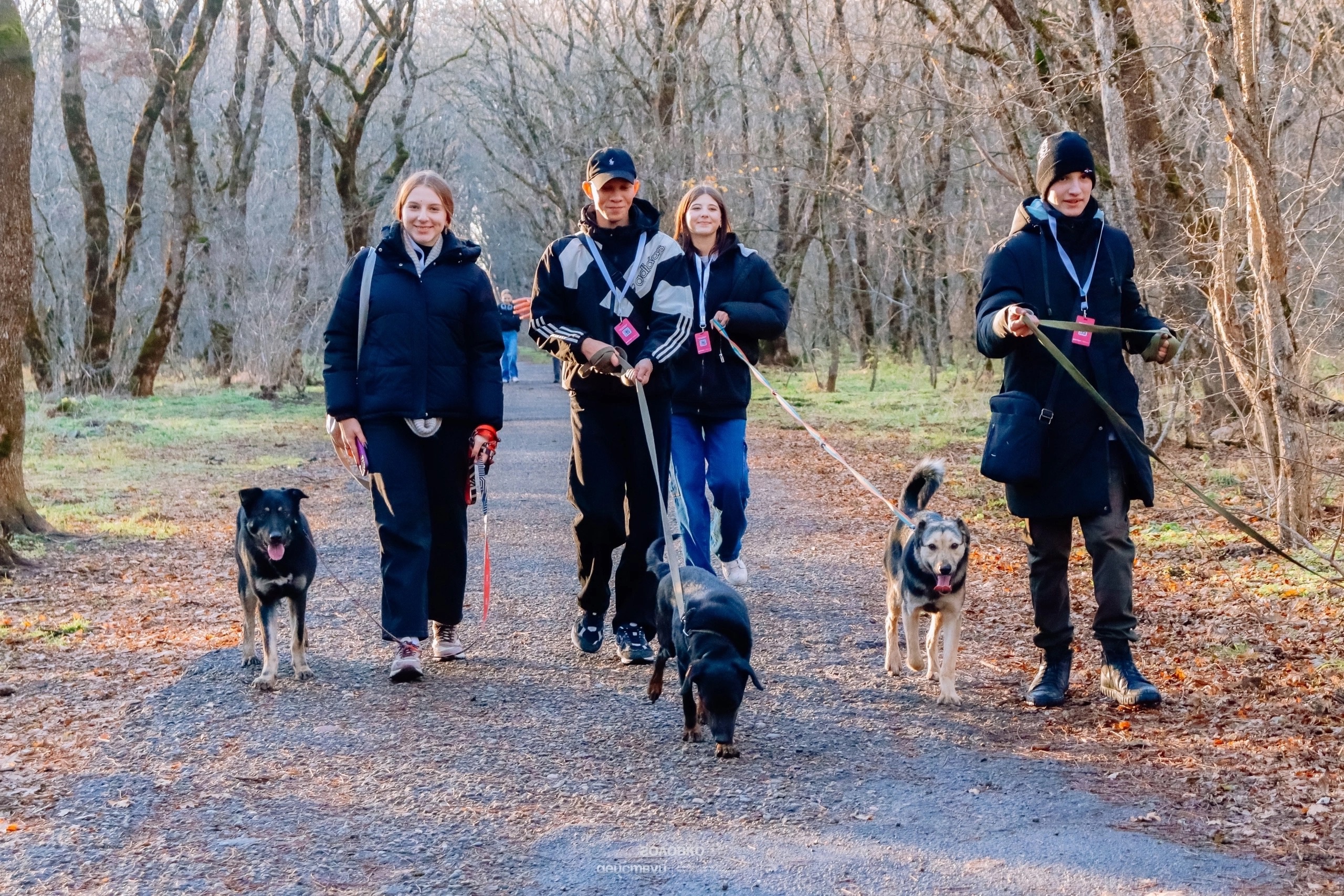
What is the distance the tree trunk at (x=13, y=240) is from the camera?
951 cm

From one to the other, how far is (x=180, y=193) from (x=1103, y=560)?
2282cm

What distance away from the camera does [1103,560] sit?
18.3ft

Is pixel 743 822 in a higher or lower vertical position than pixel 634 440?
lower

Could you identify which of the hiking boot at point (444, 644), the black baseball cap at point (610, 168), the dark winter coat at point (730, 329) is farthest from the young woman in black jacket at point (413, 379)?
the dark winter coat at point (730, 329)

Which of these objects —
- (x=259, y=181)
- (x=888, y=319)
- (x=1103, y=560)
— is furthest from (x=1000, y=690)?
(x=259, y=181)

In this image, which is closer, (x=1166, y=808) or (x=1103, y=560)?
(x=1166, y=808)

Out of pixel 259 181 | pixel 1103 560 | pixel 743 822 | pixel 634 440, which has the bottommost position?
pixel 743 822

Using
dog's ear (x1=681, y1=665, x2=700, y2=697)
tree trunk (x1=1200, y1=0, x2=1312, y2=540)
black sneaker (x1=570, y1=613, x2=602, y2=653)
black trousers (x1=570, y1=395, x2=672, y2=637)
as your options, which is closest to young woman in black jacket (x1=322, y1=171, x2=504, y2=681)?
black trousers (x1=570, y1=395, x2=672, y2=637)

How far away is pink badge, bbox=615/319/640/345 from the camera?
623 cm

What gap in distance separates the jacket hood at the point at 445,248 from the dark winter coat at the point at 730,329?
60.3 inches

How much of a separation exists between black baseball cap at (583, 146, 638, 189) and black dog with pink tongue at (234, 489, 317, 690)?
2111 millimetres

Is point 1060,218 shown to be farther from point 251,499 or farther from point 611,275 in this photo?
point 251,499

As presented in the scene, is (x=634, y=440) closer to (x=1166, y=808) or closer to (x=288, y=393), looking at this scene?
(x=1166, y=808)

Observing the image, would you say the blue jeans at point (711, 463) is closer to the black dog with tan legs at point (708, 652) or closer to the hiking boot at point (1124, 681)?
the black dog with tan legs at point (708, 652)
